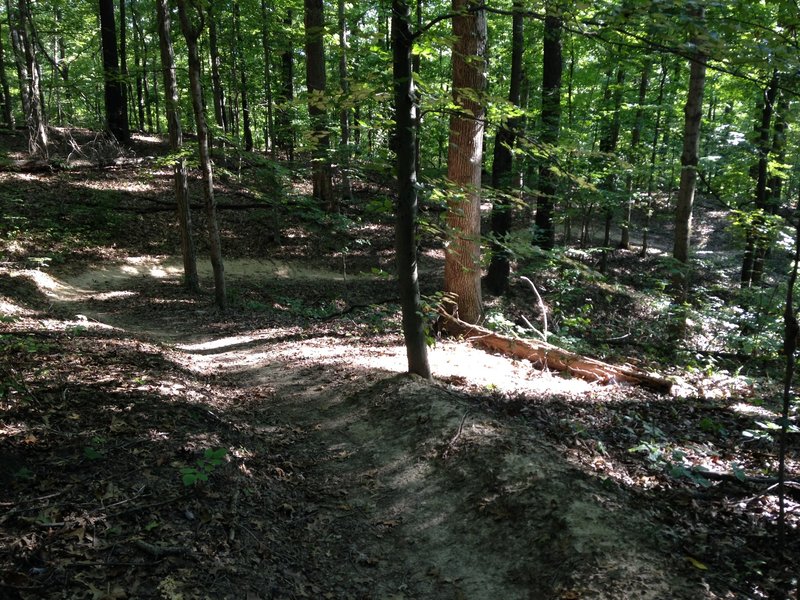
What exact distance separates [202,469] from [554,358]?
19.7 ft

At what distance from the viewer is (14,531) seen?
2.82 metres

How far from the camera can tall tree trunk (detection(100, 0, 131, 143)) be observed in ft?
68.1

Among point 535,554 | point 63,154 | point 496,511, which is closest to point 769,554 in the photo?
point 535,554

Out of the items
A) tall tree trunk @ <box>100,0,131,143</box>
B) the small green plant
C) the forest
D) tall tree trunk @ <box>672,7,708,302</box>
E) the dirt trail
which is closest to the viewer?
the forest

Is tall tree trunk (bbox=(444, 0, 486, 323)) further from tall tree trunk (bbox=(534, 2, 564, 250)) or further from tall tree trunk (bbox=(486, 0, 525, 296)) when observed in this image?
tall tree trunk (bbox=(534, 2, 564, 250))

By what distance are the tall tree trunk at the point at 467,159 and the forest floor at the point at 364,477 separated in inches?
44.9

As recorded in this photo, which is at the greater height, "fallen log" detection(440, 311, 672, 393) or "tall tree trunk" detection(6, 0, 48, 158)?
"tall tree trunk" detection(6, 0, 48, 158)

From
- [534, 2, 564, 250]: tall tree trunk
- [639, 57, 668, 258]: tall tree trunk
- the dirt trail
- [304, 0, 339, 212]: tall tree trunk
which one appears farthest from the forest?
[639, 57, 668, 258]: tall tree trunk

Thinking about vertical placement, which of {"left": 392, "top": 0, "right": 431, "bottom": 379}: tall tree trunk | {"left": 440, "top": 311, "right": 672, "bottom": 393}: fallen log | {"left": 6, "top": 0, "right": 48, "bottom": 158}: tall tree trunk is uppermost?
{"left": 6, "top": 0, "right": 48, "bottom": 158}: tall tree trunk

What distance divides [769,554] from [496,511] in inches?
72.8

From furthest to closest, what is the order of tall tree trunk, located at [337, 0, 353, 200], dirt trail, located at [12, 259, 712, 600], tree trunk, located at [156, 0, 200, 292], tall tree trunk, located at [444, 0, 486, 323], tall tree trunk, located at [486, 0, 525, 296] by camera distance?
1. tall tree trunk, located at [486, 0, 525, 296]
2. tree trunk, located at [156, 0, 200, 292]
3. tall tree trunk, located at [444, 0, 486, 323]
4. tall tree trunk, located at [337, 0, 353, 200]
5. dirt trail, located at [12, 259, 712, 600]

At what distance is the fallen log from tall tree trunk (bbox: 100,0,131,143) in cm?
1757

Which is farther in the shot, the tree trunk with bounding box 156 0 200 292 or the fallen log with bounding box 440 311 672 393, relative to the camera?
the tree trunk with bounding box 156 0 200 292

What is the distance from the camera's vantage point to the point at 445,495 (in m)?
4.54
